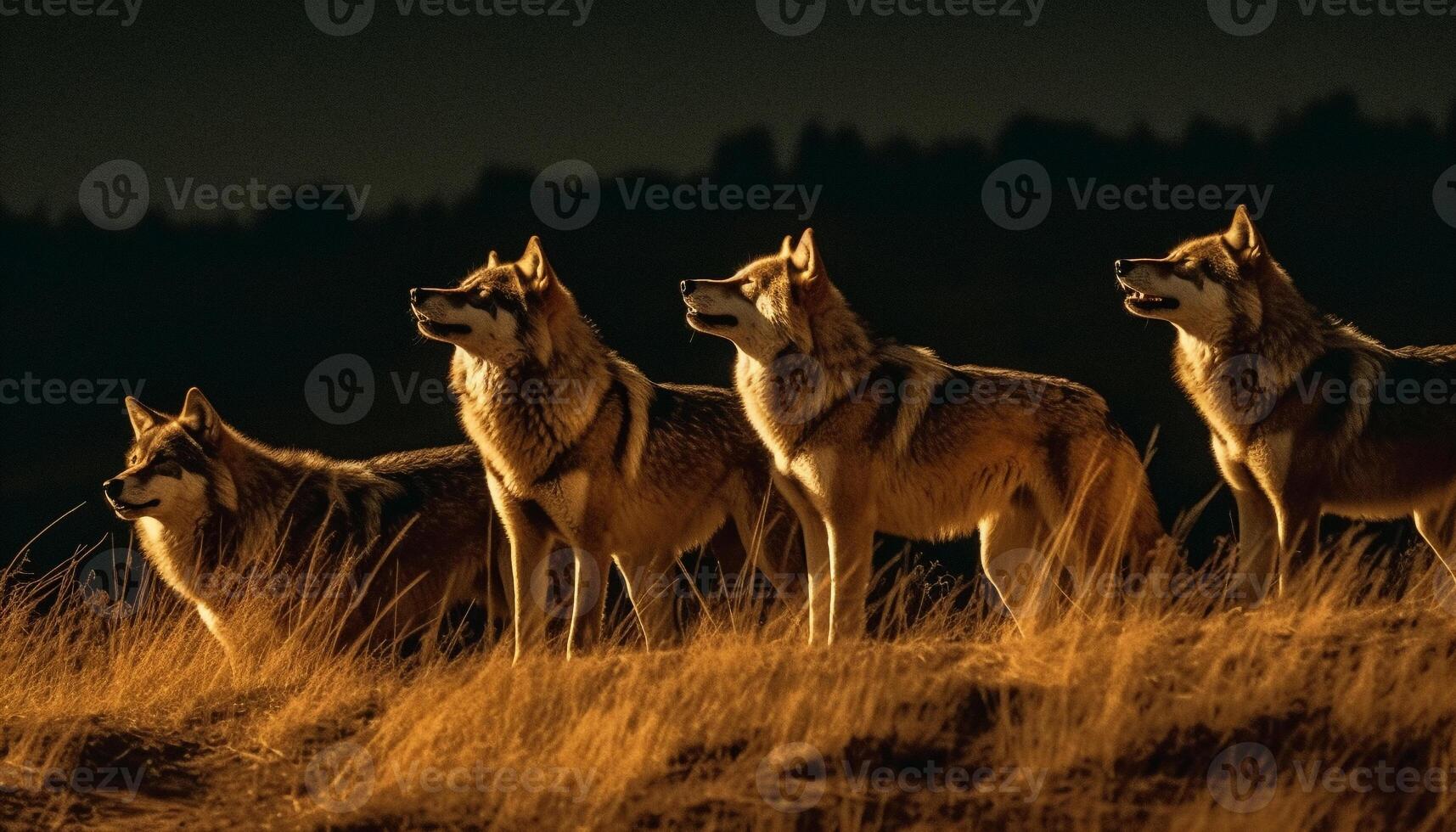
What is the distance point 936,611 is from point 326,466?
204 inches

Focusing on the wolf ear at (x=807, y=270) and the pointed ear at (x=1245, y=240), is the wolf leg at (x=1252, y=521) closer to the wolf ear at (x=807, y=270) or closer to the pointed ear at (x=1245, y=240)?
the pointed ear at (x=1245, y=240)

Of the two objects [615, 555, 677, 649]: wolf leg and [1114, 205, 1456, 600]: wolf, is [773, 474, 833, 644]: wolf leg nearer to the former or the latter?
[615, 555, 677, 649]: wolf leg

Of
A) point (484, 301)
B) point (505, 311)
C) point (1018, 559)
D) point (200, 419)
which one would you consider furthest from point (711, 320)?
point (200, 419)

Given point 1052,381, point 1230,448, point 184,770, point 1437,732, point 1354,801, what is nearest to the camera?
point 1354,801

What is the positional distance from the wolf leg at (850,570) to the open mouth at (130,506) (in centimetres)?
476

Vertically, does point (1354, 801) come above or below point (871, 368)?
below

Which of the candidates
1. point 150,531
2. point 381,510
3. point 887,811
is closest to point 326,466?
point 381,510

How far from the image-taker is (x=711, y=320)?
9.30m

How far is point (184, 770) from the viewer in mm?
7473

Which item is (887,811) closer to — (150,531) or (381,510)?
(381,510)

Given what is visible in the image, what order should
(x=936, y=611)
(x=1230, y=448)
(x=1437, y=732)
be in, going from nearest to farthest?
1. (x=1437, y=732)
2. (x=936, y=611)
3. (x=1230, y=448)

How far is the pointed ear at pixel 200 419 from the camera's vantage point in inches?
423

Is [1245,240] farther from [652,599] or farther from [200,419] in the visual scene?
[200,419]

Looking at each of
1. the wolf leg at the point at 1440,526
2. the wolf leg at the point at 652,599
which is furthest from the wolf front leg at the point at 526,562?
the wolf leg at the point at 1440,526
